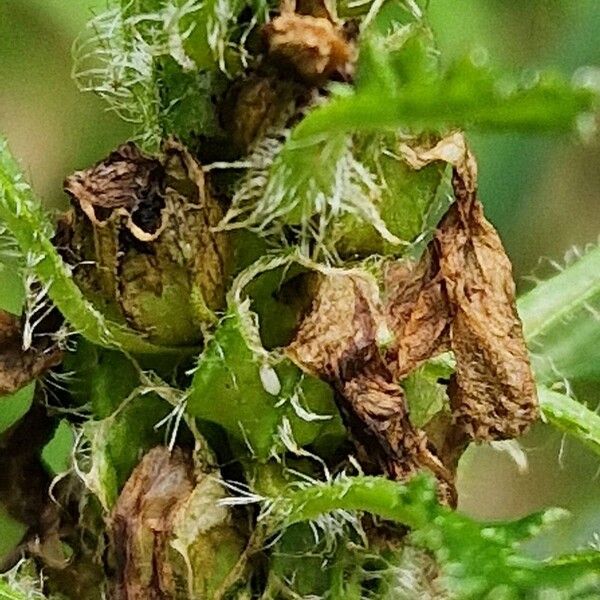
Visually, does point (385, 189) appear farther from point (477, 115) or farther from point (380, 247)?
point (477, 115)

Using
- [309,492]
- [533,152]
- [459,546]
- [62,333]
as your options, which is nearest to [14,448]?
[62,333]

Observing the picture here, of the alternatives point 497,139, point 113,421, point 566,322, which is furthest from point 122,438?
point 497,139

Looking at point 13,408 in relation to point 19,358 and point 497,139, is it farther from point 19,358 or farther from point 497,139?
point 497,139

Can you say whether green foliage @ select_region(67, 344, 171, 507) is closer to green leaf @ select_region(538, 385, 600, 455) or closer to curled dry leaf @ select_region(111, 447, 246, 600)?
curled dry leaf @ select_region(111, 447, 246, 600)

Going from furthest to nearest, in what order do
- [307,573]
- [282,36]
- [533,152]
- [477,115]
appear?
1. [533,152]
2. [307,573]
3. [282,36]
4. [477,115]

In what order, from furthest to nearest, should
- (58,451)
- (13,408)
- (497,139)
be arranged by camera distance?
(497,139) → (13,408) → (58,451)

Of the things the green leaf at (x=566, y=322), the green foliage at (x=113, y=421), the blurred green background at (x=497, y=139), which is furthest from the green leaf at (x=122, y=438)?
the blurred green background at (x=497, y=139)
